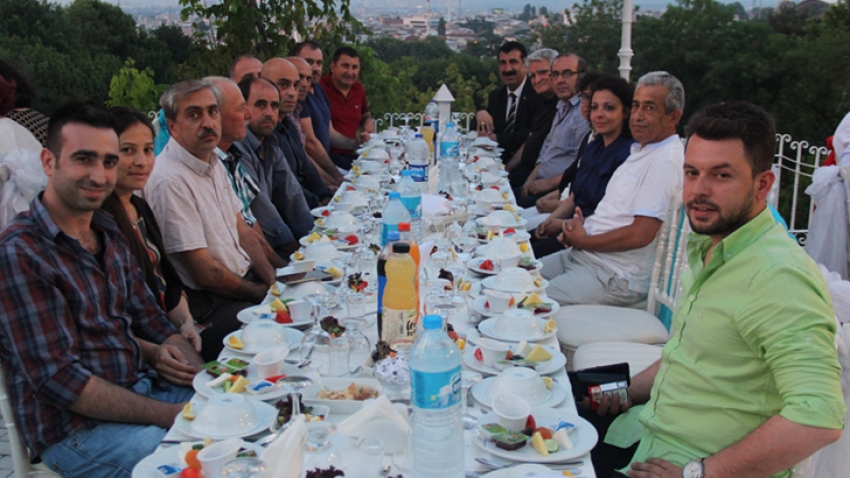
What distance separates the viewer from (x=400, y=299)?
1953mm

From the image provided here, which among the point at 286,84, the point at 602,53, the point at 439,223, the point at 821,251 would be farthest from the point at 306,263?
the point at 602,53

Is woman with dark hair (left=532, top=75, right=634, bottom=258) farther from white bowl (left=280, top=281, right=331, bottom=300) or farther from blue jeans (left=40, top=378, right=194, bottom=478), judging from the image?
Answer: blue jeans (left=40, top=378, right=194, bottom=478)

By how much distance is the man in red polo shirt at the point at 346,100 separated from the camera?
22.1ft

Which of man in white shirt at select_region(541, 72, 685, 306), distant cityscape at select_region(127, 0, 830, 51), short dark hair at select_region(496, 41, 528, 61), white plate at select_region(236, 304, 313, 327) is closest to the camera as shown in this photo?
white plate at select_region(236, 304, 313, 327)

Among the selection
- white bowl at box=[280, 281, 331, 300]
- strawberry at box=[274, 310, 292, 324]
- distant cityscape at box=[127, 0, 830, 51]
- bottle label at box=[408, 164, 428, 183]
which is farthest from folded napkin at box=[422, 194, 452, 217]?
distant cityscape at box=[127, 0, 830, 51]

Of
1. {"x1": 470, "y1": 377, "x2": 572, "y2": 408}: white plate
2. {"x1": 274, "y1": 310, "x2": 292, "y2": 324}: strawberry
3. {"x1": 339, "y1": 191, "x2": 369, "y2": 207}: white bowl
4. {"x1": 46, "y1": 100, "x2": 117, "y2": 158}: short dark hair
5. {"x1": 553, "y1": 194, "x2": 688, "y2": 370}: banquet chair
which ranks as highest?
{"x1": 46, "y1": 100, "x2": 117, "y2": 158}: short dark hair

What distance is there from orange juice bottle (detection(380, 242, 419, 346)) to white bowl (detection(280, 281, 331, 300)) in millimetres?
524

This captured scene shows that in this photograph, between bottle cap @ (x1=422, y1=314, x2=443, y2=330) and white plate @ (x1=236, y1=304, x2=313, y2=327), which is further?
white plate @ (x1=236, y1=304, x2=313, y2=327)

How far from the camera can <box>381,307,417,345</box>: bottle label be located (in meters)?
1.95

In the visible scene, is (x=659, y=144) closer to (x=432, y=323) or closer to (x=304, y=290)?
(x=304, y=290)

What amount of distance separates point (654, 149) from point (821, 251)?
1.74 m

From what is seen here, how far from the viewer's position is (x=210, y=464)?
4.49 ft

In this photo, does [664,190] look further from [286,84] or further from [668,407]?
[286,84]

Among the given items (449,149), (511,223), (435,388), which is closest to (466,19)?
(449,149)
